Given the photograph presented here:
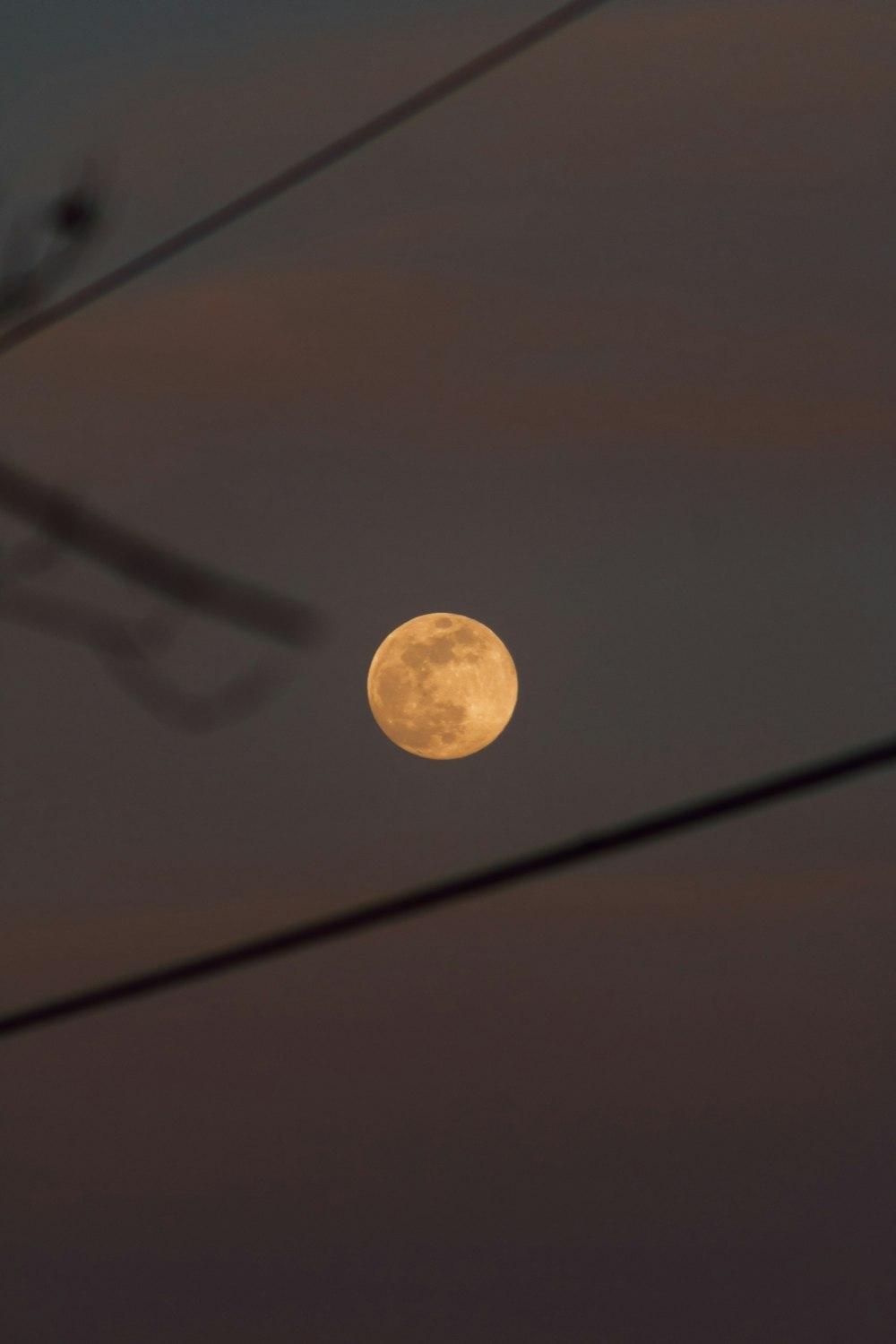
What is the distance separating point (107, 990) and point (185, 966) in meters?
0.23

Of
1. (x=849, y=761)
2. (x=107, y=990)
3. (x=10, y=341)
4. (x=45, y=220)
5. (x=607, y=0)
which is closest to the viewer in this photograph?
(x=849, y=761)

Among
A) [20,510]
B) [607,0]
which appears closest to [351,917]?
[20,510]

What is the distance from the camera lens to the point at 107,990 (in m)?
3.22

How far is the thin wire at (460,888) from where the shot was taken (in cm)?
234

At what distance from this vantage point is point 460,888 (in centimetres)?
276

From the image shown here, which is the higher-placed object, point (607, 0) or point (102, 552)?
point (607, 0)

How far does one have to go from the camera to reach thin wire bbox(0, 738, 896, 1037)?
2.34 m

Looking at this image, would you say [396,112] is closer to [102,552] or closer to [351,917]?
[102,552]

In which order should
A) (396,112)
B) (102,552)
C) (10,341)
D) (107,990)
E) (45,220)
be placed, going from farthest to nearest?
(396,112)
(10,341)
(45,220)
(107,990)
(102,552)

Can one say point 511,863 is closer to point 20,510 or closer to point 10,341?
point 20,510

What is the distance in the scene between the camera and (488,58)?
5.27 m

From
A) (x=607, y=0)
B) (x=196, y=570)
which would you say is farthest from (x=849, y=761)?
(x=607, y=0)

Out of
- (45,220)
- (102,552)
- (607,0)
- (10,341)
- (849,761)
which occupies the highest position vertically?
(607,0)

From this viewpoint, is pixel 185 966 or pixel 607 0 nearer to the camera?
pixel 185 966
